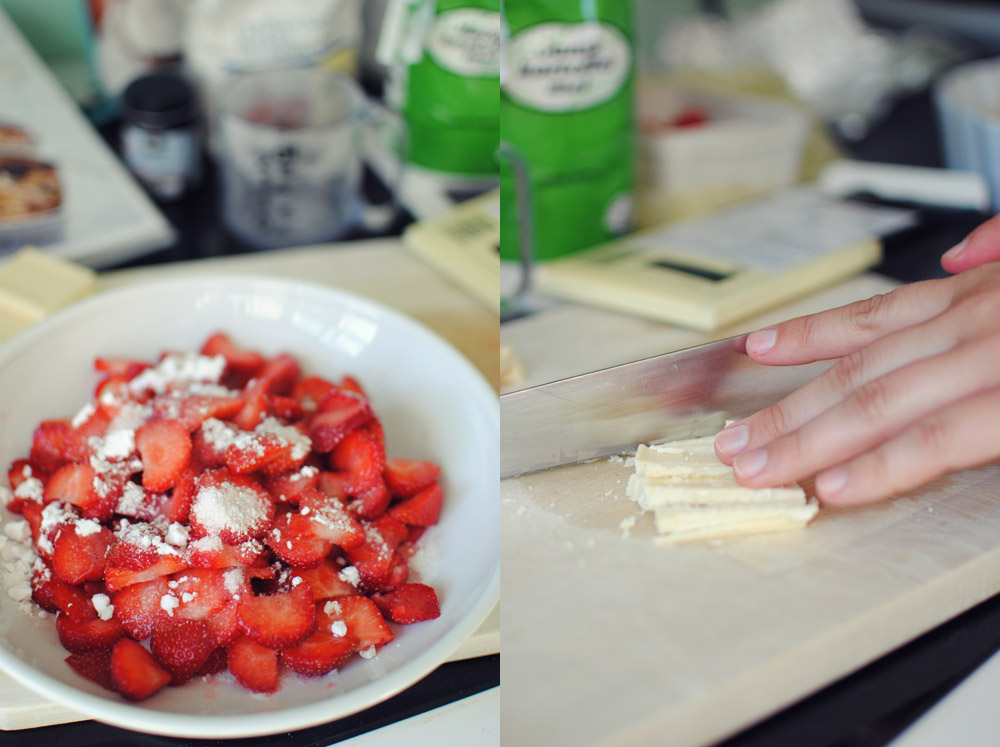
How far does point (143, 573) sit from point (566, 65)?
700mm

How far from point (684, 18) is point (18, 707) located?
1.67 m

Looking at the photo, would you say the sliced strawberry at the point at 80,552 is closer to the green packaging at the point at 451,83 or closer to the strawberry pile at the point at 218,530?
the strawberry pile at the point at 218,530

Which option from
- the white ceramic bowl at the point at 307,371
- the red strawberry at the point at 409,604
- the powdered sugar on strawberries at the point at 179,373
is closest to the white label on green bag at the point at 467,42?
the white ceramic bowl at the point at 307,371

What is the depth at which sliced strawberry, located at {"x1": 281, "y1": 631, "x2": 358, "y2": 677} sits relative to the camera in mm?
552

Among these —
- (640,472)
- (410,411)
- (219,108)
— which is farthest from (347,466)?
(219,108)

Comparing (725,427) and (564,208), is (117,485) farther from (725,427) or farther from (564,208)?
(564,208)

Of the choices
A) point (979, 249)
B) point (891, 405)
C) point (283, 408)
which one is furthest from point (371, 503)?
point (979, 249)

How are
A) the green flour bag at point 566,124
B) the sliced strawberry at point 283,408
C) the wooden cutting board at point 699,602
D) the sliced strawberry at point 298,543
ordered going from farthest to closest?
the green flour bag at point 566,124
the sliced strawberry at point 283,408
the sliced strawberry at point 298,543
the wooden cutting board at point 699,602

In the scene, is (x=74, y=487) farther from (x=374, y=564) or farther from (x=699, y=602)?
(x=699, y=602)

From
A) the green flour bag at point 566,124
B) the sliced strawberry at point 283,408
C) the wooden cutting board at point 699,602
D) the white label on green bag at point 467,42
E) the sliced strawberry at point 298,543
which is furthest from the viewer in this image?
the white label on green bag at point 467,42

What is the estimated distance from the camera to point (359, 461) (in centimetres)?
68

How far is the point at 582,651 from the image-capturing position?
1.72 ft

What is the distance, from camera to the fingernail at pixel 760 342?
66cm

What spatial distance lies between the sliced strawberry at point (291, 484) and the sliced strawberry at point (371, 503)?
4 cm
